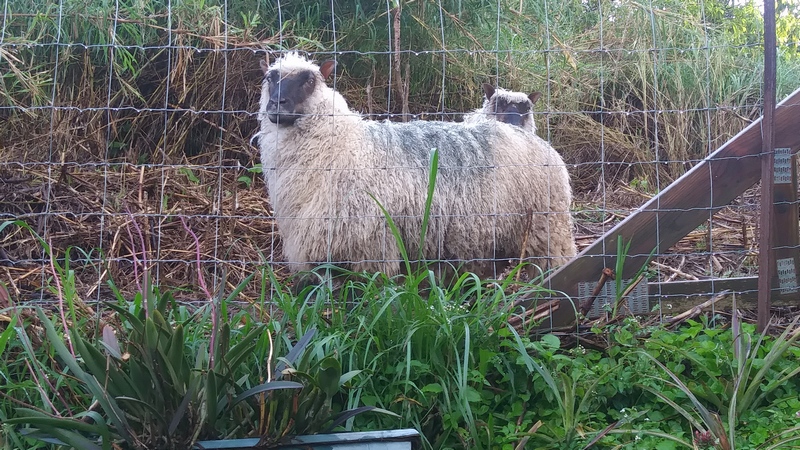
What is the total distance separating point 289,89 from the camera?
15.9 feet

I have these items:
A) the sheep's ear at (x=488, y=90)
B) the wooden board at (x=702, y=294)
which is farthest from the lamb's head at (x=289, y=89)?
the sheep's ear at (x=488, y=90)

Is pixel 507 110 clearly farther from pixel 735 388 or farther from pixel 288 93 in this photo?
pixel 735 388

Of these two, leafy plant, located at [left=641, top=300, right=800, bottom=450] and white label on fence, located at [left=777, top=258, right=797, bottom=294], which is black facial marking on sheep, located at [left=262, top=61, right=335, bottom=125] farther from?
white label on fence, located at [left=777, top=258, right=797, bottom=294]

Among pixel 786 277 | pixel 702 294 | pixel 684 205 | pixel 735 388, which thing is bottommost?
pixel 735 388

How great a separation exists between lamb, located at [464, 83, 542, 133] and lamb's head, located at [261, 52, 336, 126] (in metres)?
2.07

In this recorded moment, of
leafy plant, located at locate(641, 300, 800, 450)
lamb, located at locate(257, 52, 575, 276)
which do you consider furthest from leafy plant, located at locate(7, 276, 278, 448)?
lamb, located at locate(257, 52, 575, 276)

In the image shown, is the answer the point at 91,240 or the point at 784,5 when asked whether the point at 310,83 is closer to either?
the point at 91,240

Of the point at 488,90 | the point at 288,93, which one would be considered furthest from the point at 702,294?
the point at 488,90

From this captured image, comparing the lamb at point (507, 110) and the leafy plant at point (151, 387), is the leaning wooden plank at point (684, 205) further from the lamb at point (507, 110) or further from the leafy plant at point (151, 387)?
the lamb at point (507, 110)

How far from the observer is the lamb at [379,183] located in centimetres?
466

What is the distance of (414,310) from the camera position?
3.30 metres

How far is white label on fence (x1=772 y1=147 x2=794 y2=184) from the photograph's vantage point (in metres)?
3.76

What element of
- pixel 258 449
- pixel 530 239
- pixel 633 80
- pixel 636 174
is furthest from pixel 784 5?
pixel 258 449

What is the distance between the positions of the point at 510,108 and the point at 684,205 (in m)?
3.16
